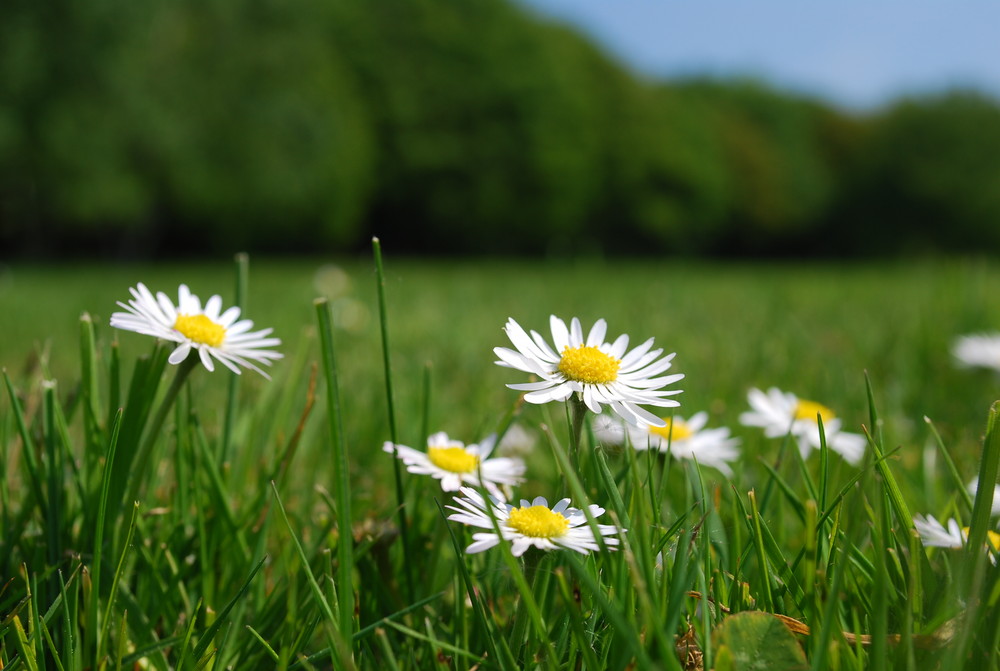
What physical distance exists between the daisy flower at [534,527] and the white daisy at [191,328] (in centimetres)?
20

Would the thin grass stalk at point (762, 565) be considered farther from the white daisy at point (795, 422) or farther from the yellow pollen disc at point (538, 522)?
the white daisy at point (795, 422)

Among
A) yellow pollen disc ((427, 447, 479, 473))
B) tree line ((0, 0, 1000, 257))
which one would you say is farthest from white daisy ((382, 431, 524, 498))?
tree line ((0, 0, 1000, 257))

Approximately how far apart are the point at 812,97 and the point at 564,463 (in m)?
46.2

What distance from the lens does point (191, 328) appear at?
71 centimetres

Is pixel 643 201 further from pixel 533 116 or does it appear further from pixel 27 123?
pixel 27 123

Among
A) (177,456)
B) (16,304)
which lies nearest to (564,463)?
(177,456)

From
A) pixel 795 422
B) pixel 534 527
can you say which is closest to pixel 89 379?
pixel 534 527

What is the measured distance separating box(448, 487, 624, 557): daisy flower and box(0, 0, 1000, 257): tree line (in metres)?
13.5

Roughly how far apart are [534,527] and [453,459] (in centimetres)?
→ 21

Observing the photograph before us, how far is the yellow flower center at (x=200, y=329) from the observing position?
71cm

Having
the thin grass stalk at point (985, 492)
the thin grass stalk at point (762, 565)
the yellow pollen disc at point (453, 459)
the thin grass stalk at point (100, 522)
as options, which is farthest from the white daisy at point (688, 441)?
the thin grass stalk at point (100, 522)

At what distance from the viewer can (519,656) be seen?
26.1 inches

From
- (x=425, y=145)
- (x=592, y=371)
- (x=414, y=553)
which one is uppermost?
(x=425, y=145)

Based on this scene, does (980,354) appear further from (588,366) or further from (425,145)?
(425,145)
